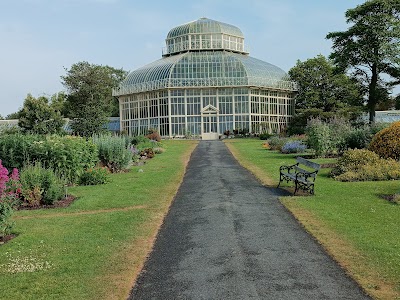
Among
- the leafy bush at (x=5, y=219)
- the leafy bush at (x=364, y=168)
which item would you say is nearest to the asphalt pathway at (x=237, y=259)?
the leafy bush at (x=5, y=219)

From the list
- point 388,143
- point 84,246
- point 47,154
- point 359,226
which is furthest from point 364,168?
point 84,246

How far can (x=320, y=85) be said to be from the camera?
53.1 meters

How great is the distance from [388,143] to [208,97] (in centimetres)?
3488

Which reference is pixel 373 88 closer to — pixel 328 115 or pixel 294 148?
pixel 328 115

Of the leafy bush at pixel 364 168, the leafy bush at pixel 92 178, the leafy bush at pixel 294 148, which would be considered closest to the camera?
the leafy bush at pixel 364 168

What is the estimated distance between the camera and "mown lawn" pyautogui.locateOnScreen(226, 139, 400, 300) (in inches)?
245

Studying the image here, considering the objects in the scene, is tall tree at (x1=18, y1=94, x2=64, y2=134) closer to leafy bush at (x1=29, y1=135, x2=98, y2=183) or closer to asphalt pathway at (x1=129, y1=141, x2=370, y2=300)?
leafy bush at (x1=29, y1=135, x2=98, y2=183)

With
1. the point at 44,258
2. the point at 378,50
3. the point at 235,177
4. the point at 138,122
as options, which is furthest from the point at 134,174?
the point at 138,122

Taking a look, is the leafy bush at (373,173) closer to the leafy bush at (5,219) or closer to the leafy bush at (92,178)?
the leafy bush at (92,178)

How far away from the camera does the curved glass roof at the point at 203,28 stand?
5719 cm

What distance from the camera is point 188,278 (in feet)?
20.4

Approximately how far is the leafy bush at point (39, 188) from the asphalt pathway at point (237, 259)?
11.8 feet

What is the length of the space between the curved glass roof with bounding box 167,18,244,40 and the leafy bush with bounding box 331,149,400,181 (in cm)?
4319

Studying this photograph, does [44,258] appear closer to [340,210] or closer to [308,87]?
[340,210]
